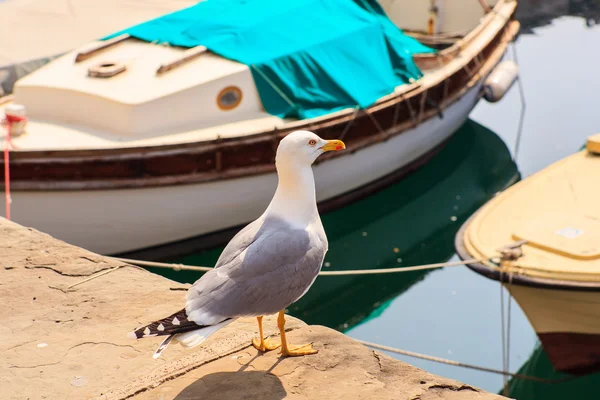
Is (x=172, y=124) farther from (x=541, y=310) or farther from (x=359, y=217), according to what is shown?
(x=541, y=310)

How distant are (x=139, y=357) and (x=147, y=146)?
Answer: 4.53 metres

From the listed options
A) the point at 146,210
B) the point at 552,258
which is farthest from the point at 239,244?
the point at 146,210

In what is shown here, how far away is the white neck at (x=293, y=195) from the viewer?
338 centimetres

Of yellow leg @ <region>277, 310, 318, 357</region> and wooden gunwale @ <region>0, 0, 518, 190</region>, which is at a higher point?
yellow leg @ <region>277, 310, 318, 357</region>

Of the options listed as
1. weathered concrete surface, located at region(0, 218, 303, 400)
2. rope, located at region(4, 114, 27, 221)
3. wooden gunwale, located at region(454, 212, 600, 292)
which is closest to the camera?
weathered concrete surface, located at region(0, 218, 303, 400)

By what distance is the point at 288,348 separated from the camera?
3.49 metres

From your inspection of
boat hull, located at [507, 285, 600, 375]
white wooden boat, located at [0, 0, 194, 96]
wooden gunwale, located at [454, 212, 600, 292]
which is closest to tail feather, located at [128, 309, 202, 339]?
wooden gunwale, located at [454, 212, 600, 292]

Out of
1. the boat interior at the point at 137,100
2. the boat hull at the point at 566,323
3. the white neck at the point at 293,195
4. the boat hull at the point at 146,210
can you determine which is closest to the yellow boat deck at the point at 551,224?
the boat hull at the point at 566,323

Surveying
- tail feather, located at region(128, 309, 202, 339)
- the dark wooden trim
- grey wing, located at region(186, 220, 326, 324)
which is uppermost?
grey wing, located at region(186, 220, 326, 324)

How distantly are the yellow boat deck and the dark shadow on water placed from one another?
3.36m

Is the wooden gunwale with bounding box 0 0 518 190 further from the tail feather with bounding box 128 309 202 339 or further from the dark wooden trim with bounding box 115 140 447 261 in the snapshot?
the tail feather with bounding box 128 309 202 339

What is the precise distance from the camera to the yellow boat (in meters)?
6.09

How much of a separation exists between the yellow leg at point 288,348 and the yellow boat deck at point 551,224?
3062mm

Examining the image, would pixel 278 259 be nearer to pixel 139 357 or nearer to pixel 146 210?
pixel 139 357
